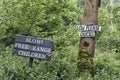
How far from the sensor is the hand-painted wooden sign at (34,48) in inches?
298

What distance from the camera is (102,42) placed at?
15.9m

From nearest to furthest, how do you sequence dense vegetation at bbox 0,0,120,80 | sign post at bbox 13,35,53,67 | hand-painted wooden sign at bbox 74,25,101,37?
dense vegetation at bbox 0,0,120,80, sign post at bbox 13,35,53,67, hand-painted wooden sign at bbox 74,25,101,37

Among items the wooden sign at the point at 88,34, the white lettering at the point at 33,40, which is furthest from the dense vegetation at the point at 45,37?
the wooden sign at the point at 88,34

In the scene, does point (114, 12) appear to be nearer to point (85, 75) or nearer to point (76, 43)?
point (76, 43)

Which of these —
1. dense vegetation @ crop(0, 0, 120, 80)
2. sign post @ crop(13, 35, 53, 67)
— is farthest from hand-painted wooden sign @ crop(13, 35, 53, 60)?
dense vegetation @ crop(0, 0, 120, 80)

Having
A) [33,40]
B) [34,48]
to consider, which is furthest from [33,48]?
[33,40]

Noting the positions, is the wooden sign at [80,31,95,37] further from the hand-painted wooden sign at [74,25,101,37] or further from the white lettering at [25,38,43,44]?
the white lettering at [25,38,43,44]

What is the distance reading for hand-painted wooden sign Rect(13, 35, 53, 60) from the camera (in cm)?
757

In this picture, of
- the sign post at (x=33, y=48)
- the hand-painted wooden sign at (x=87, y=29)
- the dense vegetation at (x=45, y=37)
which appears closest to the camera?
the dense vegetation at (x=45, y=37)

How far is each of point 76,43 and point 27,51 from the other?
4647 mm

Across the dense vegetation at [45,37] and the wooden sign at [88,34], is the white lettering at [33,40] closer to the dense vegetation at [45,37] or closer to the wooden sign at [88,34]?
the dense vegetation at [45,37]

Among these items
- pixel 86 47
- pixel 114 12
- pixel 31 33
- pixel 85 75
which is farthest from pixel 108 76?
pixel 114 12

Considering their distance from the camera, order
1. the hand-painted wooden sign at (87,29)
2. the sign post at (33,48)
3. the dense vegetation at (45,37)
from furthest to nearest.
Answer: the hand-painted wooden sign at (87,29), the sign post at (33,48), the dense vegetation at (45,37)

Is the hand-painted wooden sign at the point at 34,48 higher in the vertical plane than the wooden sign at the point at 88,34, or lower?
lower
